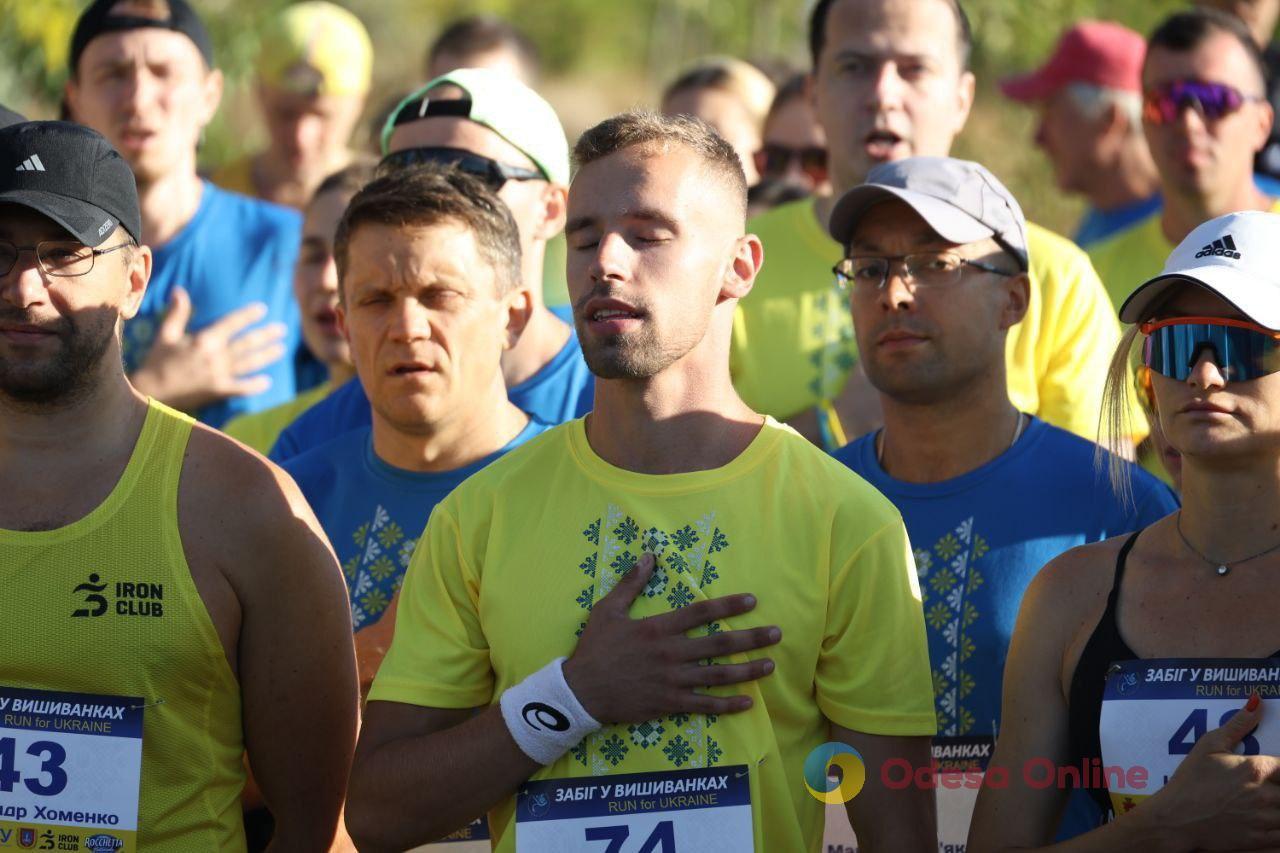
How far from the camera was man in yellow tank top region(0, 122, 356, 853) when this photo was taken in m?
3.64

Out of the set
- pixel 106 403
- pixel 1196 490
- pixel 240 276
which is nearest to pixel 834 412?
pixel 1196 490

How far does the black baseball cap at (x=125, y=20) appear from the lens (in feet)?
22.1

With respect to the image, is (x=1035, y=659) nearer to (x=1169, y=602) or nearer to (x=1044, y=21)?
(x=1169, y=602)

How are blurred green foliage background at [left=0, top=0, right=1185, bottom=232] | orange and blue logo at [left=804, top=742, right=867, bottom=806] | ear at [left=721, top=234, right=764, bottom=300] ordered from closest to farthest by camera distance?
1. orange and blue logo at [left=804, top=742, right=867, bottom=806]
2. ear at [left=721, top=234, right=764, bottom=300]
3. blurred green foliage background at [left=0, top=0, right=1185, bottom=232]

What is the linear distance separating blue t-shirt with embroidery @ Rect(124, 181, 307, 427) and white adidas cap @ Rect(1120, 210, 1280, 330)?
12.2ft

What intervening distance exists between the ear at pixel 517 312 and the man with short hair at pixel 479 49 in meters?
3.35

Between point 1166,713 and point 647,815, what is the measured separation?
0.98 meters

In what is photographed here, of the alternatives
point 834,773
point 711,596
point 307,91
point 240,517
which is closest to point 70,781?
point 240,517

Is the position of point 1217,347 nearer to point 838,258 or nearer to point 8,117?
point 838,258

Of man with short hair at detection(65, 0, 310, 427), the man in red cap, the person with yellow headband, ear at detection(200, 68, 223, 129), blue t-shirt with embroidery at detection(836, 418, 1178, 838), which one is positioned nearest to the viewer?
blue t-shirt with embroidery at detection(836, 418, 1178, 838)

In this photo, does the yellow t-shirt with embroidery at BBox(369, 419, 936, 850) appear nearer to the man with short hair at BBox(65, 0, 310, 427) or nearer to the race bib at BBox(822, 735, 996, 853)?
the race bib at BBox(822, 735, 996, 853)

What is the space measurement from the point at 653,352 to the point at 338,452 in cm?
150

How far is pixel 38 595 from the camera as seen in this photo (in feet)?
12.1

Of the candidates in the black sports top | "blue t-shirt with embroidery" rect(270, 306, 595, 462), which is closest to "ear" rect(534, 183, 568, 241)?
"blue t-shirt with embroidery" rect(270, 306, 595, 462)
